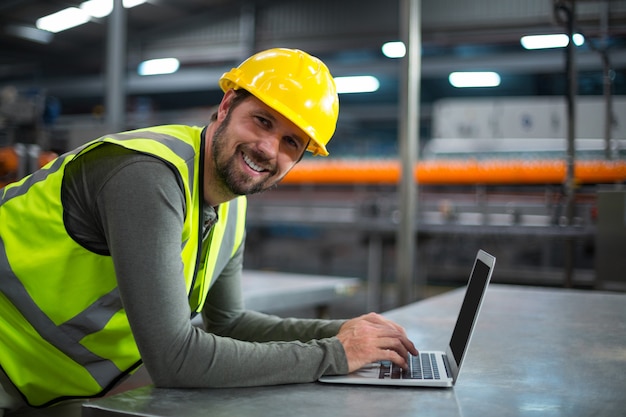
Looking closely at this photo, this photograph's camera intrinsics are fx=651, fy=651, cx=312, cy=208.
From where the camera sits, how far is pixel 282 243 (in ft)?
29.5

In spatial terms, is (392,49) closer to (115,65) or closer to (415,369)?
(115,65)

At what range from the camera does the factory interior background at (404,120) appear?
4.27 m

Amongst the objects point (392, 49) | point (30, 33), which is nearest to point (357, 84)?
point (392, 49)

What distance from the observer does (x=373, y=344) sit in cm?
115

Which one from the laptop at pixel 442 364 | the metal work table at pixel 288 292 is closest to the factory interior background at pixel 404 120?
the metal work table at pixel 288 292

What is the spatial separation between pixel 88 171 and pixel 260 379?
0.47 meters

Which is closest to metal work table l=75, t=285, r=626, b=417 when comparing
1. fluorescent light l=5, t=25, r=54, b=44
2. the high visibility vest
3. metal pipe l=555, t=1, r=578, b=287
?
the high visibility vest

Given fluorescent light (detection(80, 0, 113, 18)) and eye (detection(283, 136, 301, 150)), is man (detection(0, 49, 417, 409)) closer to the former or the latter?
eye (detection(283, 136, 301, 150))

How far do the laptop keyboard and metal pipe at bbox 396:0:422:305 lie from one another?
2250mm

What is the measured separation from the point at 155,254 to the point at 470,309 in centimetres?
56

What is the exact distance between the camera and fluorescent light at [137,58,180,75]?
11.8m

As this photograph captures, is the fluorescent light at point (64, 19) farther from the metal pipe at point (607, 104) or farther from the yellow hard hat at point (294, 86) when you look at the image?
the yellow hard hat at point (294, 86)

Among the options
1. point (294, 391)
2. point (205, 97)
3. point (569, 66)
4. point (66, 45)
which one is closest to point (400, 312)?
point (294, 391)

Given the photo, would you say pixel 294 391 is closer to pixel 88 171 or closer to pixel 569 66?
pixel 88 171
